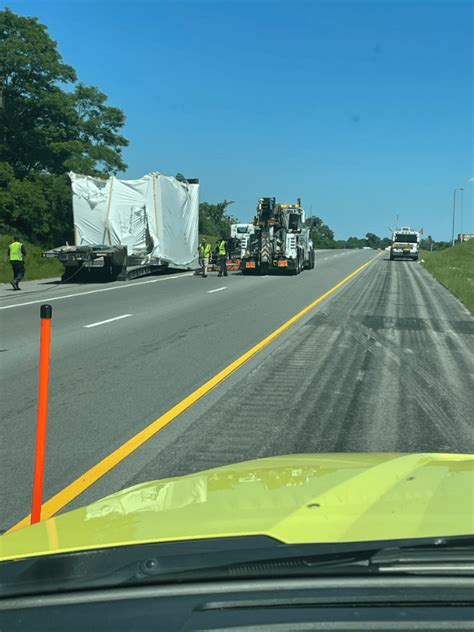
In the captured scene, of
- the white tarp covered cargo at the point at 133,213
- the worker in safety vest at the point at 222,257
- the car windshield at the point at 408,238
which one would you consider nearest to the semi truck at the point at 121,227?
the white tarp covered cargo at the point at 133,213

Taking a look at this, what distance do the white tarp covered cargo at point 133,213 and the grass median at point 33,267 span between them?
3522mm

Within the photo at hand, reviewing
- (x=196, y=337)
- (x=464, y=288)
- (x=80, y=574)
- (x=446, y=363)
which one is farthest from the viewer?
(x=464, y=288)

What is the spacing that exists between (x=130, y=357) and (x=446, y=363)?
4534mm

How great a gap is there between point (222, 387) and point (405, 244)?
167ft

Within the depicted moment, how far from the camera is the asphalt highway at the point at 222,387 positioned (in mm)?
5699

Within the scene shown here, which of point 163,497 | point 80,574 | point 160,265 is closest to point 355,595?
point 80,574

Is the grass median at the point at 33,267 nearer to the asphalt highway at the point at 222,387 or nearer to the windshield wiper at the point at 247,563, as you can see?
the asphalt highway at the point at 222,387

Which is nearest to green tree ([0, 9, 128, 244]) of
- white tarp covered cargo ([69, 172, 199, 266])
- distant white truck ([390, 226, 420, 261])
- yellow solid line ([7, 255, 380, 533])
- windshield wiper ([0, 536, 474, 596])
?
white tarp covered cargo ([69, 172, 199, 266])

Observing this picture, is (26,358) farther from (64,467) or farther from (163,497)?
(163,497)

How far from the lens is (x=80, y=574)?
2057mm

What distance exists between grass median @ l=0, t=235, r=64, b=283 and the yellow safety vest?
14.3ft

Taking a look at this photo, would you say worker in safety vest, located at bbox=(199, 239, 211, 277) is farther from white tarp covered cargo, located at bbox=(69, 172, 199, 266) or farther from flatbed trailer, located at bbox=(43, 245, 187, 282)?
flatbed trailer, located at bbox=(43, 245, 187, 282)

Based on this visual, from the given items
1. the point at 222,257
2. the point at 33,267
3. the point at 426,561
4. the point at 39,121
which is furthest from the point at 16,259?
the point at 39,121

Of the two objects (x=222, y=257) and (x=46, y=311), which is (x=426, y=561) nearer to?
(x=46, y=311)
